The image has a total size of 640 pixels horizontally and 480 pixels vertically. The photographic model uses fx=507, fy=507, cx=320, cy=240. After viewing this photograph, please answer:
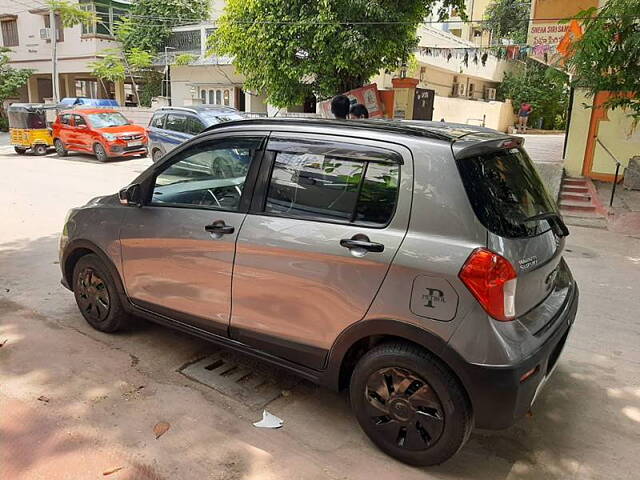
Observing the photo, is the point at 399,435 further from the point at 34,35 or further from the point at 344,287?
the point at 34,35

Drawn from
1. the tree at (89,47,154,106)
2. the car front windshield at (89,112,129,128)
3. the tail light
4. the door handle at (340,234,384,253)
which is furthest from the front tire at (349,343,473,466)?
the tree at (89,47,154,106)

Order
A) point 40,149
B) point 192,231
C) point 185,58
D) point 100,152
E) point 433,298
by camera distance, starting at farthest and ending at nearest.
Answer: point 185,58, point 40,149, point 100,152, point 192,231, point 433,298

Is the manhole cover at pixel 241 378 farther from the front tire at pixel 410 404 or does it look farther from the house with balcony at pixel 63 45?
the house with balcony at pixel 63 45

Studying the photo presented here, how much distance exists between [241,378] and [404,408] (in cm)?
135

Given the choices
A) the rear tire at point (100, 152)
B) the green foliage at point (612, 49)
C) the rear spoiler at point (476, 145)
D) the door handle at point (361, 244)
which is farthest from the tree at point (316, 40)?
the door handle at point (361, 244)

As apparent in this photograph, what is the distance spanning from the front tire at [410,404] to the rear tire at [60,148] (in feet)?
57.6

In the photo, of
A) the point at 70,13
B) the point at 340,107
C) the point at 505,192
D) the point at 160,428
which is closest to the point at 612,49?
the point at 340,107

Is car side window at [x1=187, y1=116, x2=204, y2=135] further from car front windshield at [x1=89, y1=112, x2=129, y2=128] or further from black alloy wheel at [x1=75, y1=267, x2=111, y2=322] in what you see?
black alloy wheel at [x1=75, y1=267, x2=111, y2=322]

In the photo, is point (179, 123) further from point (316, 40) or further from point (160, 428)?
point (160, 428)

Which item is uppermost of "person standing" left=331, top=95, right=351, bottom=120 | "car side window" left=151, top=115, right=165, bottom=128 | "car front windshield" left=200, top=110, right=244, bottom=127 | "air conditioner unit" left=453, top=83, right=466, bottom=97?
"air conditioner unit" left=453, top=83, right=466, bottom=97

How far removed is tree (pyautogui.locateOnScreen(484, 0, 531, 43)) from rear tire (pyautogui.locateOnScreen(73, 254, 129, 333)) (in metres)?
29.8

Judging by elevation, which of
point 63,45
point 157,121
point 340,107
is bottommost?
point 157,121

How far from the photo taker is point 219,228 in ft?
10.4

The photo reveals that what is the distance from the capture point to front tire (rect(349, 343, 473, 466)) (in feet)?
8.16
